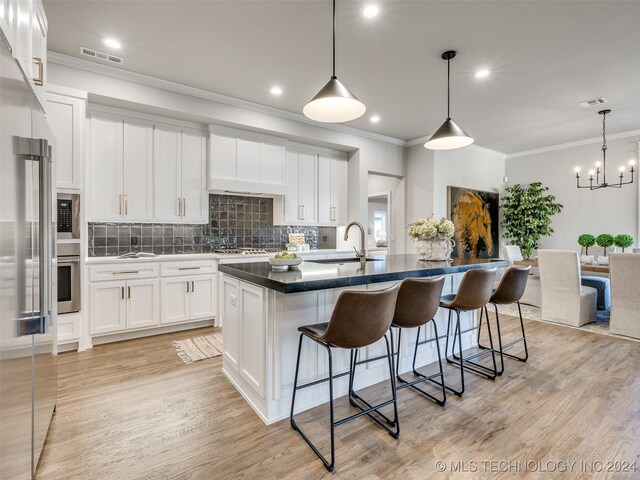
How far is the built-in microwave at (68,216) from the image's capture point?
318cm

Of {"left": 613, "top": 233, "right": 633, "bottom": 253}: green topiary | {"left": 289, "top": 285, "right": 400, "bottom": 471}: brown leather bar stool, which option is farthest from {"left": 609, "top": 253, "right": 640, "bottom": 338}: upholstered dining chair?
{"left": 289, "top": 285, "right": 400, "bottom": 471}: brown leather bar stool

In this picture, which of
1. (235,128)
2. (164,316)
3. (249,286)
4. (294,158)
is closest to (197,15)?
(235,128)

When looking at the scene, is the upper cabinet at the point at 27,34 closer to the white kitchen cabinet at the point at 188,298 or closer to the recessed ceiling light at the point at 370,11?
the recessed ceiling light at the point at 370,11

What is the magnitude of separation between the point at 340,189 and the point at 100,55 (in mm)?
3640

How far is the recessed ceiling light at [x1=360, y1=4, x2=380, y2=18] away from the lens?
8.26ft

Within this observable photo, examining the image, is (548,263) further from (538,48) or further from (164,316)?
(164,316)

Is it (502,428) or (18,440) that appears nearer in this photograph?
(18,440)

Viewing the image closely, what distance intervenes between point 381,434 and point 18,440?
1.78 metres

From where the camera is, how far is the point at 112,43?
2.99 meters

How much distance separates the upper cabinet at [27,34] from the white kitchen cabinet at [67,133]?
3.97ft

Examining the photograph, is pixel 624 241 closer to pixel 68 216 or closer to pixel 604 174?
pixel 604 174

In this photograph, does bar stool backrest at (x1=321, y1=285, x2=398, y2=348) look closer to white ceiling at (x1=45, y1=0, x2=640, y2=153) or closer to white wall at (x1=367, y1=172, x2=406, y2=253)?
white ceiling at (x1=45, y1=0, x2=640, y2=153)

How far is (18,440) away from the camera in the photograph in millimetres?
1335

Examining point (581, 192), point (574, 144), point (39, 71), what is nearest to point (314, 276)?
point (39, 71)
